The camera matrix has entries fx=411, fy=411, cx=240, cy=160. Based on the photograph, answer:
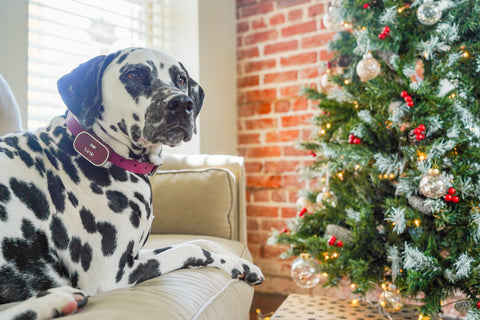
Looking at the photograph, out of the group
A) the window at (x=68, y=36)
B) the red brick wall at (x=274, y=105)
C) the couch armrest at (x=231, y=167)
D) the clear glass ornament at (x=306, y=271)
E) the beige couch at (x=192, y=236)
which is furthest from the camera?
the red brick wall at (x=274, y=105)

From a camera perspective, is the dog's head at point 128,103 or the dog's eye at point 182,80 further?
the dog's eye at point 182,80

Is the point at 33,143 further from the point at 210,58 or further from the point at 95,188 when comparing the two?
the point at 210,58

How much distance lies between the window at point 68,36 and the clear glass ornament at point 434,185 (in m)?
2.01

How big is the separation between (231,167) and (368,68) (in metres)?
0.79

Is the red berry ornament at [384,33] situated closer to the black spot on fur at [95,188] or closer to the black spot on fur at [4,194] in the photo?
the black spot on fur at [95,188]

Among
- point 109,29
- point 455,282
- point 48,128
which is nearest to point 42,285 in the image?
point 48,128

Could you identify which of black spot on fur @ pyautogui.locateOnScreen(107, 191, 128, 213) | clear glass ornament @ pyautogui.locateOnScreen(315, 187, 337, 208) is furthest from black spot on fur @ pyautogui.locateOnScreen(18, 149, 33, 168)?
clear glass ornament @ pyautogui.locateOnScreen(315, 187, 337, 208)

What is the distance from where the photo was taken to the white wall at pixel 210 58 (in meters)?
2.97

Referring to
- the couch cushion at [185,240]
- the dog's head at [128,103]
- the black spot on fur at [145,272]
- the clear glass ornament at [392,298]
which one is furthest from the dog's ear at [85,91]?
the clear glass ornament at [392,298]

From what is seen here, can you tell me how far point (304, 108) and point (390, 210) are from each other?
1213 millimetres

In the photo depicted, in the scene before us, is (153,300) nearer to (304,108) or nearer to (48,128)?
(48,128)

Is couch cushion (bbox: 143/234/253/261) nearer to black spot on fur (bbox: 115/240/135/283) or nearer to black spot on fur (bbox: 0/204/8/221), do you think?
black spot on fur (bbox: 115/240/135/283)

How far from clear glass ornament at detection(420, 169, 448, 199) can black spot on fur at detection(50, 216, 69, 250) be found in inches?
53.3

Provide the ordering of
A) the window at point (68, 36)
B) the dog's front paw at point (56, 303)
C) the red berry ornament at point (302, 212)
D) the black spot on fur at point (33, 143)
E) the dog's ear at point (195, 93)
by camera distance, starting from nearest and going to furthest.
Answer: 1. the dog's front paw at point (56, 303)
2. the black spot on fur at point (33, 143)
3. the dog's ear at point (195, 93)
4. the red berry ornament at point (302, 212)
5. the window at point (68, 36)
